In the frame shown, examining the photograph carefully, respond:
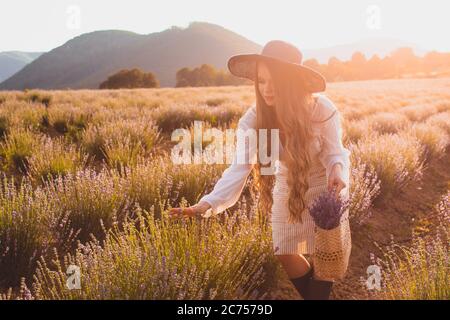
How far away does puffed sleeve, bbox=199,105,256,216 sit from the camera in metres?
2.35

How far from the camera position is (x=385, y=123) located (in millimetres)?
8500

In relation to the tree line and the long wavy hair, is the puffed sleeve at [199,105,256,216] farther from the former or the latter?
the tree line

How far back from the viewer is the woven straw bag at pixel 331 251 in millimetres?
2191

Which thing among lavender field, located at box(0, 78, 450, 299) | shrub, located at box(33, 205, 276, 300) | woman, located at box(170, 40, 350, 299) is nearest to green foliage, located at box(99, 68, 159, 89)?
lavender field, located at box(0, 78, 450, 299)

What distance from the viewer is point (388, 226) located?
4105 millimetres

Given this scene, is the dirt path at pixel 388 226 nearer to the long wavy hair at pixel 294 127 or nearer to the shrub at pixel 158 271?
the shrub at pixel 158 271

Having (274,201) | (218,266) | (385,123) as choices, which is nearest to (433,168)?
(385,123)

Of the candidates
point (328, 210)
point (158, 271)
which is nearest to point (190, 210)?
point (158, 271)

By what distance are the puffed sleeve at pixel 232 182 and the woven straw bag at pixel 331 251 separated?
474 mm

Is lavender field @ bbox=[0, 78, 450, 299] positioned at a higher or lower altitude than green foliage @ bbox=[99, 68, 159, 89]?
lower

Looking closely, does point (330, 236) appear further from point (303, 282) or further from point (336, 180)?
point (303, 282)

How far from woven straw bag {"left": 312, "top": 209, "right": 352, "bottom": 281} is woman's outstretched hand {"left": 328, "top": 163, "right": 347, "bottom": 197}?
Result: 18 cm

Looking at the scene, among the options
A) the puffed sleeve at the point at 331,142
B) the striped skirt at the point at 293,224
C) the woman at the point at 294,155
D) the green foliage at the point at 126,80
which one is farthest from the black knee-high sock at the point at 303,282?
the green foliage at the point at 126,80
